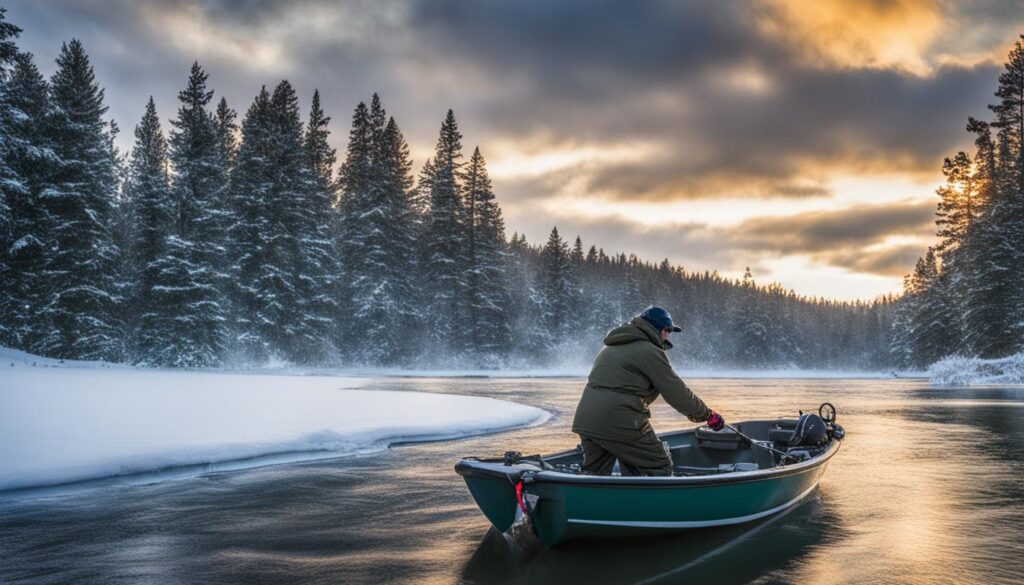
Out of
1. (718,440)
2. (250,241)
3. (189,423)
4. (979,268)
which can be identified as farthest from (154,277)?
(979,268)

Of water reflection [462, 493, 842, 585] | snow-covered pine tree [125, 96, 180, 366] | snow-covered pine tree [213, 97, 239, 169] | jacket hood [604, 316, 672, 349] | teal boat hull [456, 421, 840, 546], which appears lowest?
water reflection [462, 493, 842, 585]

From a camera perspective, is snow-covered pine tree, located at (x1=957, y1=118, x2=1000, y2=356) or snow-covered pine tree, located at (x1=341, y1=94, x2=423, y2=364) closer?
snow-covered pine tree, located at (x1=957, y1=118, x2=1000, y2=356)

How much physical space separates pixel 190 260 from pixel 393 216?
19.2m

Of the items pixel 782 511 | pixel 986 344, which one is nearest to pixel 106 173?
pixel 782 511

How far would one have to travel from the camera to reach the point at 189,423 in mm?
13258

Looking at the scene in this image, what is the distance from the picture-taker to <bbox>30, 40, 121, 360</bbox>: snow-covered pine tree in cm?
3359

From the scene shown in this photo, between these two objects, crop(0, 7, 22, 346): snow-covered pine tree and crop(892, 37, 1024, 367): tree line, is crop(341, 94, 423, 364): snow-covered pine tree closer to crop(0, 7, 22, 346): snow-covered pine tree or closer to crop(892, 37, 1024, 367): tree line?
crop(0, 7, 22, 346): snow-covered pine tree

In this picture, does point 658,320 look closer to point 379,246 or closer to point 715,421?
point 715,421

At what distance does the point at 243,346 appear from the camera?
136 ft

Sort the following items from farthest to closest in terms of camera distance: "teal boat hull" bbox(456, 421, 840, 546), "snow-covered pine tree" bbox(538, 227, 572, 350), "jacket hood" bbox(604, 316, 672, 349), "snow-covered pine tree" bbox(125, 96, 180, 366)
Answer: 1. "snow-covered pine tree" bbox(538, 227, 572, 350)
2. "snow-covered pine tree" bbox(125, 96, 180, 366)
3. "jacket hood" bbox(604, 316, 672, 349)
4. "teal boat hull" bbox(456, 421, 840, 546)

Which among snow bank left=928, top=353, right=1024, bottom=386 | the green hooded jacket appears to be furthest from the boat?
snow bank left=928, top=353, right=1024, bottom=386

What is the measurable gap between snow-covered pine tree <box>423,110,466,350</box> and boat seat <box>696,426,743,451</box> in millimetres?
45416

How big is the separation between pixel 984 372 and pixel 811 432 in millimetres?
36516

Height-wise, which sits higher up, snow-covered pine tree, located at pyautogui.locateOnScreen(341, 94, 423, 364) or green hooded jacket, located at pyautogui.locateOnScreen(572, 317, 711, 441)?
snow-covered pine tree, located at pyautogui.locateOnScreen(341, 94, 423, 364)
